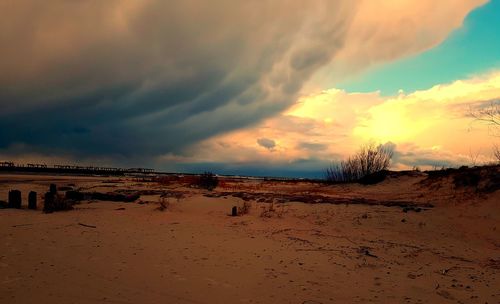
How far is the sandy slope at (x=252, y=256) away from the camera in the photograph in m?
5.32

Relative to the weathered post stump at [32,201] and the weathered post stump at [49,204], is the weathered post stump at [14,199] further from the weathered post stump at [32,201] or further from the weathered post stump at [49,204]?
the weathered post stump at [49,204]

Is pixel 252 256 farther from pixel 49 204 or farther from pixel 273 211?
pixel 49 204

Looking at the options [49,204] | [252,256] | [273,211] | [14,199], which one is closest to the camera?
[252,256]

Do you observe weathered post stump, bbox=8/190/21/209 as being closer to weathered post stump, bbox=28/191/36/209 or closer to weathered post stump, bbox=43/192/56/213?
weathered post stump, bbox=28/191/36/209

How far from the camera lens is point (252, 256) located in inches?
288

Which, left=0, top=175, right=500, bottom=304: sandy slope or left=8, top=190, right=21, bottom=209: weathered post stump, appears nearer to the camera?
left=0, top=175, right=500, bottom=304: sandy slope

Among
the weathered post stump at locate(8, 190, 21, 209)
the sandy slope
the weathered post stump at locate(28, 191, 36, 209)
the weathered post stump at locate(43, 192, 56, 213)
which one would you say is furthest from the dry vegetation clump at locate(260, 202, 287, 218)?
the weathered post stump at locate(8, 190, 21, 209)

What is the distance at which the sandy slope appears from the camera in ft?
17.5

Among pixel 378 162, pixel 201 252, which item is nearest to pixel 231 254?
pixel 201 252

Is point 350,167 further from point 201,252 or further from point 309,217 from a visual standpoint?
point 201,252

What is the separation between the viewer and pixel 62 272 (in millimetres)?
5801

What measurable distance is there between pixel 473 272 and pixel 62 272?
715 cm

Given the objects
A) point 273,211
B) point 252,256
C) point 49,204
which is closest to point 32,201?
point 49,204

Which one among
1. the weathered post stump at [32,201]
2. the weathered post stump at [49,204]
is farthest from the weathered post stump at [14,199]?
the weathered post stump at [49,204]
